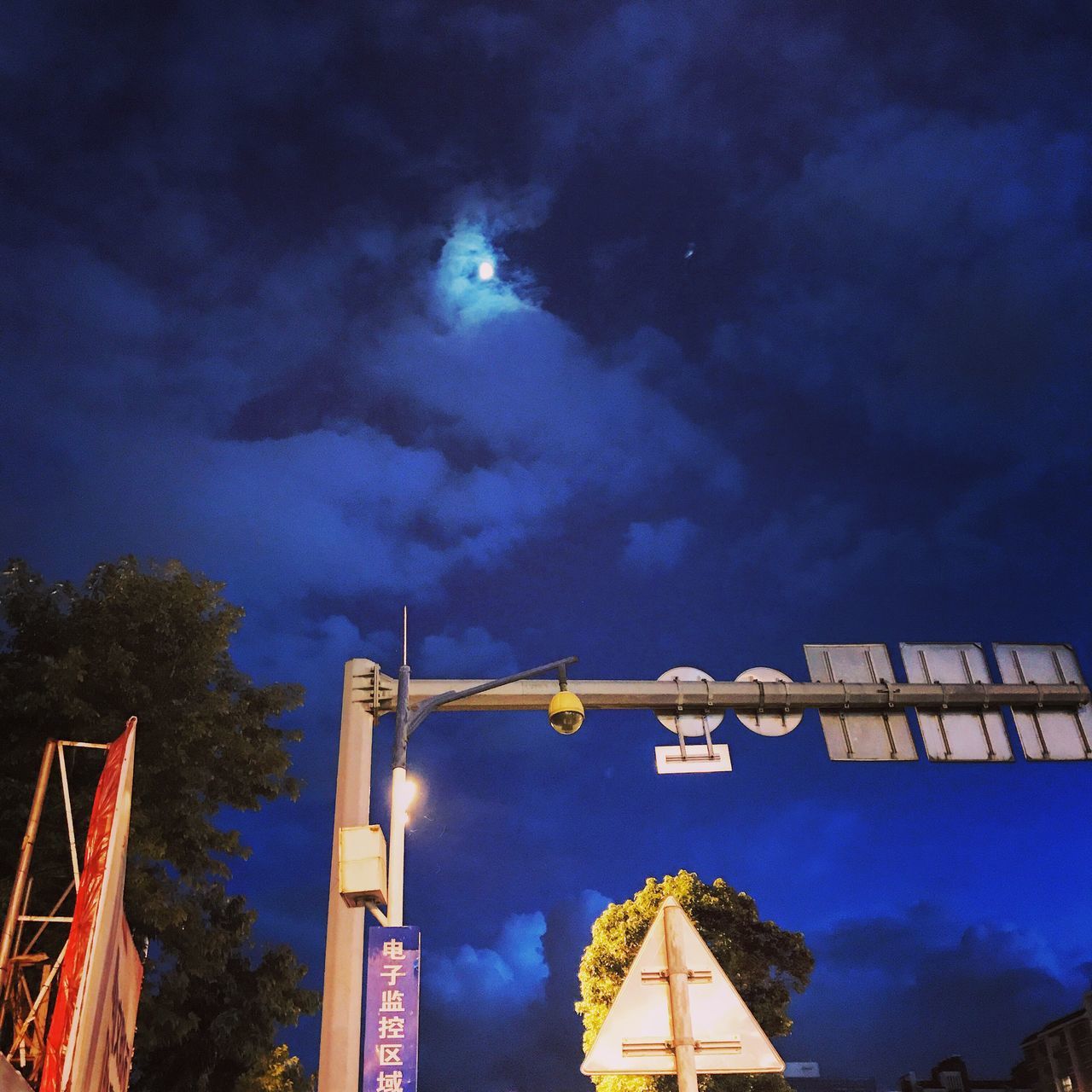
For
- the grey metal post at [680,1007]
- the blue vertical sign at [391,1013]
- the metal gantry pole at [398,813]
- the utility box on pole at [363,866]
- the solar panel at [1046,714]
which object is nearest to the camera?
the grey metal post at [680,1007]

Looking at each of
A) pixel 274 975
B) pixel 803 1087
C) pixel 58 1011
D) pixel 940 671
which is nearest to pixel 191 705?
pixel 274 975

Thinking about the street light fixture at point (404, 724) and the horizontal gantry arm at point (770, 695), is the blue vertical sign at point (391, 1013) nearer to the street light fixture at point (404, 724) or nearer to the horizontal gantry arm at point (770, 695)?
the street light fixture at point (404, 724)

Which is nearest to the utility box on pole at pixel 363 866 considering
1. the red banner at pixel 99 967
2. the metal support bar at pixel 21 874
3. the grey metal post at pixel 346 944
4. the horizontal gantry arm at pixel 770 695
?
the grey metal post at pixel 346 944

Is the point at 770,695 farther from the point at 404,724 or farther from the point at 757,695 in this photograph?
the point at 404,724

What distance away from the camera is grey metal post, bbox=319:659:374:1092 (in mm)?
7684

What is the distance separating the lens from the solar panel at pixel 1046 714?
11781 millimetres

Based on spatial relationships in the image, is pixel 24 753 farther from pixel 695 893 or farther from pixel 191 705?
pixel 695 893

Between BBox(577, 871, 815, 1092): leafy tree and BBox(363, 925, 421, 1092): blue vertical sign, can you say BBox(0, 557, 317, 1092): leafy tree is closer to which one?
BBox(363, 925, 421, 1092): blue vertical sign

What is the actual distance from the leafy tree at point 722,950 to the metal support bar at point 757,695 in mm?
18693

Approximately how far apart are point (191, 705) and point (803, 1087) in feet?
439

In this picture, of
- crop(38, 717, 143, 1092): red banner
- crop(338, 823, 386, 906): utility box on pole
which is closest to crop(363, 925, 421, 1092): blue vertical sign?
crop(338, 823, 386, 906): utility box on pole

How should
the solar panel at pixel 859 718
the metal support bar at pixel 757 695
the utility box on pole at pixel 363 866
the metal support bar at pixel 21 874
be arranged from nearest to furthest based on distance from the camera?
the utility box on pole at pixel 363 866 → the metal support bar at pixel 21 874 → the metal support bar at pixel 757 695 → the solar panel at pixel 859 718

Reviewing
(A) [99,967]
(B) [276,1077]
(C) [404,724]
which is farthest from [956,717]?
(B) [276,1077]

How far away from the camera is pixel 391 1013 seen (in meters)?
7.27
